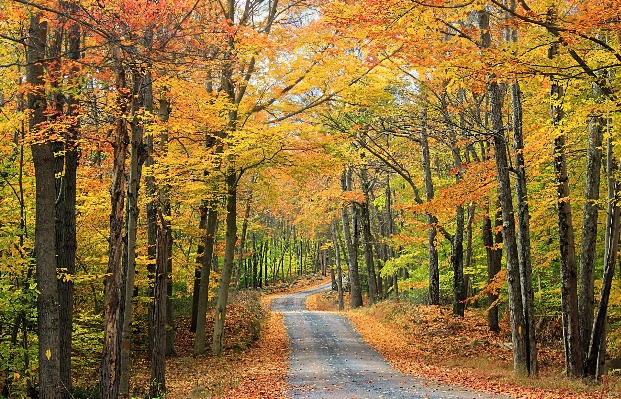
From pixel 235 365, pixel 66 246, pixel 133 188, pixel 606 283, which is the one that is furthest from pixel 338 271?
pixel 133 188

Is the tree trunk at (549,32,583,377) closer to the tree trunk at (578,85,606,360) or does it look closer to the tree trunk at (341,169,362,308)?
the tree trunk at (578,85,606,360)

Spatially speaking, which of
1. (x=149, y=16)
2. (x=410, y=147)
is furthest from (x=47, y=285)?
(x=410, y=147)

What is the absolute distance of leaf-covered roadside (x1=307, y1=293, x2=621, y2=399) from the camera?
10.8m

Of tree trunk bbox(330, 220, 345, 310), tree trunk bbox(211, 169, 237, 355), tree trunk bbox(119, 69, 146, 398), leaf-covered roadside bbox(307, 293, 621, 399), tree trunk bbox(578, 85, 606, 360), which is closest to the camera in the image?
tree trunk bbox(119, 69, 146, 398)

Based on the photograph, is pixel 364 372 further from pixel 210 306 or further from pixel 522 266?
pixel 210 306

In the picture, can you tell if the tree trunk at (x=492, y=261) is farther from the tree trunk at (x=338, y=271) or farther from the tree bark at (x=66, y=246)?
the tree trunk at (x=338, y=271)

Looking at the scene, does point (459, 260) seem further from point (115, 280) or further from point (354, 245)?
point (115, 280)

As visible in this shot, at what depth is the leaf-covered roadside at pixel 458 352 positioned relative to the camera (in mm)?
10766

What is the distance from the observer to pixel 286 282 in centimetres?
5978

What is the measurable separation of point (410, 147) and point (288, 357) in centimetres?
1168

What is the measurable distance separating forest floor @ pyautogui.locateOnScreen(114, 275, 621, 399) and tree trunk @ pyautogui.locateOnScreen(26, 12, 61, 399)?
107 inches

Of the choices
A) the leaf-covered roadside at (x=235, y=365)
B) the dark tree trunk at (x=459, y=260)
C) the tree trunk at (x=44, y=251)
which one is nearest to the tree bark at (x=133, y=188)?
the tree trunk at (x=44, y=251)

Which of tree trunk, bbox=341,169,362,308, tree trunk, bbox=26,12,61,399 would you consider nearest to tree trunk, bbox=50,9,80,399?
tree trunk, bbox=26,12,61,399

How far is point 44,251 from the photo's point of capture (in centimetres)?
949
